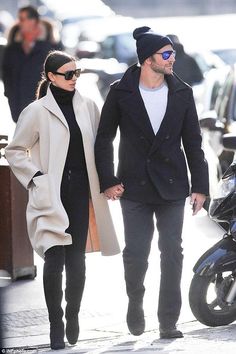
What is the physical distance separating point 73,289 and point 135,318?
1.52 feet

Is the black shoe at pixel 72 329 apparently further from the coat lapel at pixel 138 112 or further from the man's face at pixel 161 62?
the man's face at pixel 161 62

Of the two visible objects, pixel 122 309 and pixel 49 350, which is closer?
pixel 49 350

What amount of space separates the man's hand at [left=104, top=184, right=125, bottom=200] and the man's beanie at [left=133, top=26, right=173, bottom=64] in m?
0.74

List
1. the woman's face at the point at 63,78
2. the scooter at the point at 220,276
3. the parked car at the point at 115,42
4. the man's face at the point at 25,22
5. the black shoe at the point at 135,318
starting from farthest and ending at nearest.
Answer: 1. the parked car at the point at 115,42
2. the man's face at the point at 25,22
3. the scooter at the point at 220,276
4. the black shoe at the point at 135,318
5. the woman's face at the point at 63,78

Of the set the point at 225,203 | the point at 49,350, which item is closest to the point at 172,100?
the point at 225,203

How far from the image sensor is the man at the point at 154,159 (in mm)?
7898

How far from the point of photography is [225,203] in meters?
8.41

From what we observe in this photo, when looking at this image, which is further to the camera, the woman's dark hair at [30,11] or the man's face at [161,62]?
the woman's dark hair at [30,11]

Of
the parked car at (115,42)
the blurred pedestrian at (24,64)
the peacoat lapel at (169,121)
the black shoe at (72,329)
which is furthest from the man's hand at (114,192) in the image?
the parked car at (115,42)

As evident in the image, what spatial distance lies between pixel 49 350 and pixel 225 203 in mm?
1445

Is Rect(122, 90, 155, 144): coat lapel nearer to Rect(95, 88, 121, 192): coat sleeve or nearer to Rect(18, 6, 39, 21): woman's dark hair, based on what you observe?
Rect(95, 88, 121, 192): coat sleeve

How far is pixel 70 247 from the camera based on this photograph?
7820 millimetres

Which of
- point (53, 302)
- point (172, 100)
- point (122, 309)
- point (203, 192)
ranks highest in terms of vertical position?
point (172, 100)

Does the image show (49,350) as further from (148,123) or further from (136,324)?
(148,123)
